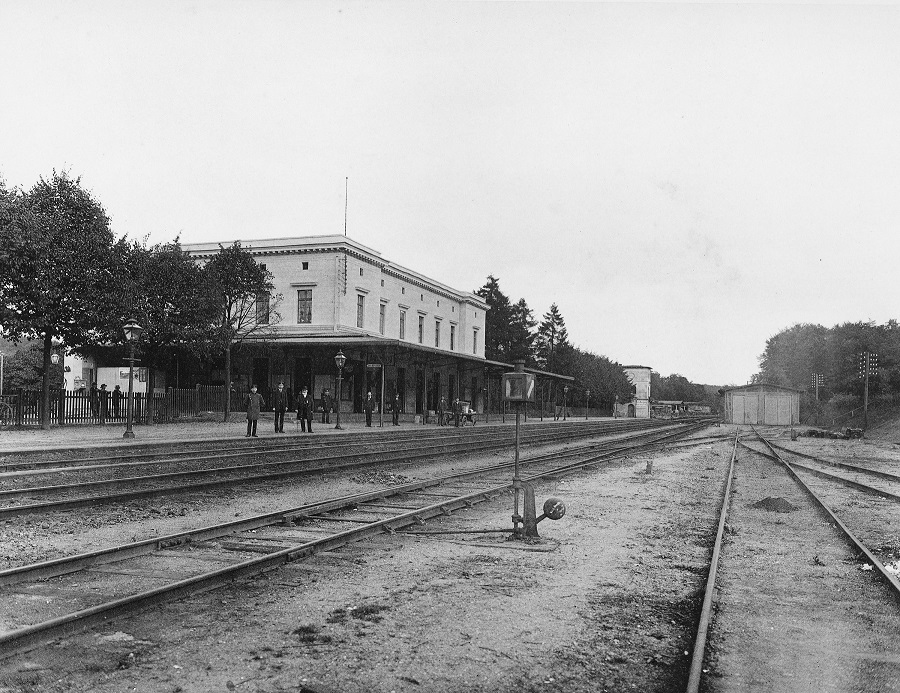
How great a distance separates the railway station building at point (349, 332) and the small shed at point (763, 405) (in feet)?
76.5

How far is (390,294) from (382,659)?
5112cm

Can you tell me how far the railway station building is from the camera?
4216 cm

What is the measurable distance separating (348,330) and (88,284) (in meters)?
21.6

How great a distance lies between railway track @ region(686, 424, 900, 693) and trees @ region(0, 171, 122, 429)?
906 inches

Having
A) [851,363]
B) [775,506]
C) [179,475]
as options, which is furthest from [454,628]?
[851,363]

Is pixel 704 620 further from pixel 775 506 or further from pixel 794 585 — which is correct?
pixel 775 506

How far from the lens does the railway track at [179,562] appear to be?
16.6 ft

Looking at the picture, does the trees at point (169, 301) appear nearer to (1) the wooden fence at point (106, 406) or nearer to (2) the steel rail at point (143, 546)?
(1) the wooden fence at point (106, 406)

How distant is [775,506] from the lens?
1168 cm

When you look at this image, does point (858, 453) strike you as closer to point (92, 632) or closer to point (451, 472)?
point (451, 472)

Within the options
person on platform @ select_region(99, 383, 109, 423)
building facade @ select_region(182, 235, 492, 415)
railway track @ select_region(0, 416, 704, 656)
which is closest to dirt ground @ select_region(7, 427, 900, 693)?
railway track @ select_region(0, 416, 704, 656)

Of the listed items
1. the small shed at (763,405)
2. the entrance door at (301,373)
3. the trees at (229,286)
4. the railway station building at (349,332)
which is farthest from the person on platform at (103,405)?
the small shed at (763,405)

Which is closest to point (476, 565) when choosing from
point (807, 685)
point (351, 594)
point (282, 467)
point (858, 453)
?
point (351, 594)

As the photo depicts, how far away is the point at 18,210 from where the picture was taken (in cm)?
2575
